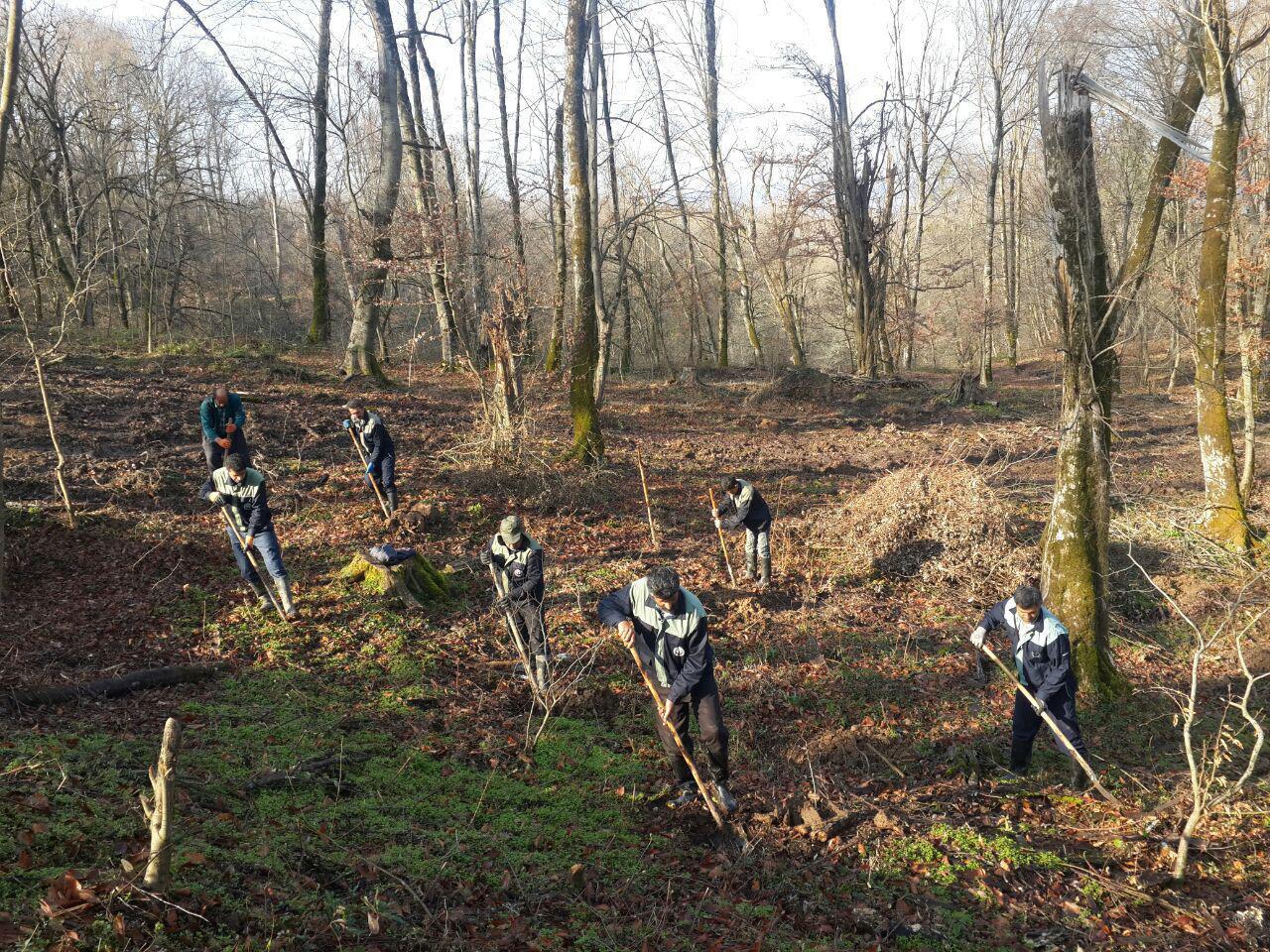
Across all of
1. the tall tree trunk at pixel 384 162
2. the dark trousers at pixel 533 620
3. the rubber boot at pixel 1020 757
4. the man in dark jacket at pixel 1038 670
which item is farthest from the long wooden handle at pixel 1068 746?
the tall tree trunk at pixel 384 162

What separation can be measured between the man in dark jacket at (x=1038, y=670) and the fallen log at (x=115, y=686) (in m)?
6.35

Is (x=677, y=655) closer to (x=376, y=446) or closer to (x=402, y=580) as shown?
(x=402, y=580)

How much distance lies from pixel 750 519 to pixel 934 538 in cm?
256

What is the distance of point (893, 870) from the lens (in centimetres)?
466

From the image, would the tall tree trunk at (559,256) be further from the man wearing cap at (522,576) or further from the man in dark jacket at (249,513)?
the man wearing cap at (522,576)

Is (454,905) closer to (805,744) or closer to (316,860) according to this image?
(316,860)

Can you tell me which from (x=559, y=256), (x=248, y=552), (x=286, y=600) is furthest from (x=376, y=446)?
(x=559, y=256)

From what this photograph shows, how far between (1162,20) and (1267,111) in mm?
11400

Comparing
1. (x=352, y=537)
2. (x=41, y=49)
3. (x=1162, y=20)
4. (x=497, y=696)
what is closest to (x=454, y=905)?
(x=497, y=696)

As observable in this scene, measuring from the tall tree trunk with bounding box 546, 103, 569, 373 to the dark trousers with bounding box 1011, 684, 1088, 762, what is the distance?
16030 mm

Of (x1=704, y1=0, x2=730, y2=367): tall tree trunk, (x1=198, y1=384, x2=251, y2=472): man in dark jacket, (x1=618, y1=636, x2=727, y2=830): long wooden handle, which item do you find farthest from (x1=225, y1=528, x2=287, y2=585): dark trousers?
(x1=704, y1=0, x2=730, y2=367): tall tree trunk

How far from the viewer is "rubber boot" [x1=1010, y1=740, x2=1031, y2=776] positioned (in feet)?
19.1

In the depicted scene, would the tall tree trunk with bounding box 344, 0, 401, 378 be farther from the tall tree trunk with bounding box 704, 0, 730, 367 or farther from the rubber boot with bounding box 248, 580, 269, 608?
the tall tree trunk with bounding box 704, 0, 730, 367

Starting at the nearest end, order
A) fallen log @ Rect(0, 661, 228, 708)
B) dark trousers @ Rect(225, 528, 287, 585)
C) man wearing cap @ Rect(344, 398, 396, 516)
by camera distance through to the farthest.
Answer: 1. fallen log @ Rect(0, 661, 228, 708)
2. dark trousers @ Rect(225, 528, 287, 585)
3. man wearing cap @ Rect(344, 398, 396, 516)
